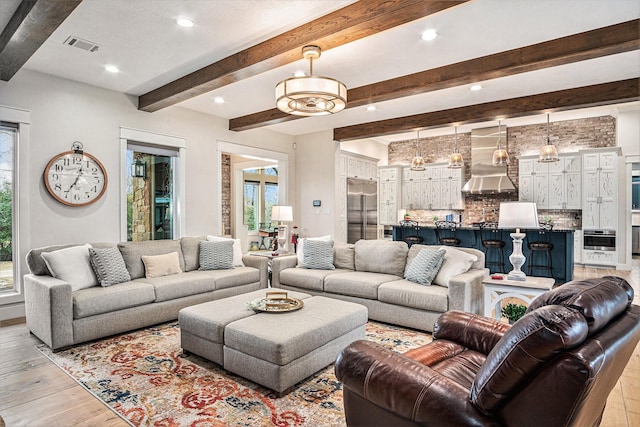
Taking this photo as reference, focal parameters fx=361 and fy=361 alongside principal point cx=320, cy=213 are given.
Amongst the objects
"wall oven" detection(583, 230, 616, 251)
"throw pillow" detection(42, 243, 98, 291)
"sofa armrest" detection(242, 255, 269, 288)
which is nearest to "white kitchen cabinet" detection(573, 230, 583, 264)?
"wall oven" detection(583, 230, 616, 251)

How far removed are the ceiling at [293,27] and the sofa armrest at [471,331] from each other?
6.89 ft

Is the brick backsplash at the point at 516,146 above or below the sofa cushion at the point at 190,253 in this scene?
above

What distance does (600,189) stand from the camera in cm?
734

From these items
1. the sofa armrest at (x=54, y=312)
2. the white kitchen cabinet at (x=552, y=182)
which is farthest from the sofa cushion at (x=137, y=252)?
the white kitchen cabinet at (x=552, y=182)

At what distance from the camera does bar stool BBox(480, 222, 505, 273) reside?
665 cm

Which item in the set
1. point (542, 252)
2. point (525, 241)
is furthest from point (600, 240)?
point (525, 241)

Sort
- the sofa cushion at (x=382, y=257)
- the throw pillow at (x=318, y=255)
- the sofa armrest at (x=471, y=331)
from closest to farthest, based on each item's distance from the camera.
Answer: the sofa armrest at (x=471, y=331) < the sofa cushion at (x=382, y=257) < the throw pillow at (x=318, y=255)

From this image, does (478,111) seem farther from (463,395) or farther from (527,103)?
(463,395)

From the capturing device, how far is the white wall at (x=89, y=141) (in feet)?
13.6

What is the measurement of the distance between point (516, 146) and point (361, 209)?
3.89 metres

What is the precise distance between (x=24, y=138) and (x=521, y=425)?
5189 mm

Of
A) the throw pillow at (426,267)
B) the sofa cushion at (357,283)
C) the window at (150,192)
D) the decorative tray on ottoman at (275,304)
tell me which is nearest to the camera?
the decorative tray on ottoman at (275,304)

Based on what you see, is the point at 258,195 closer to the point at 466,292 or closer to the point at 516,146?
the point at 516,146

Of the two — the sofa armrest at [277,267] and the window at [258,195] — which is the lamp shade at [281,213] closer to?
the sofa armrest at [277,267]
